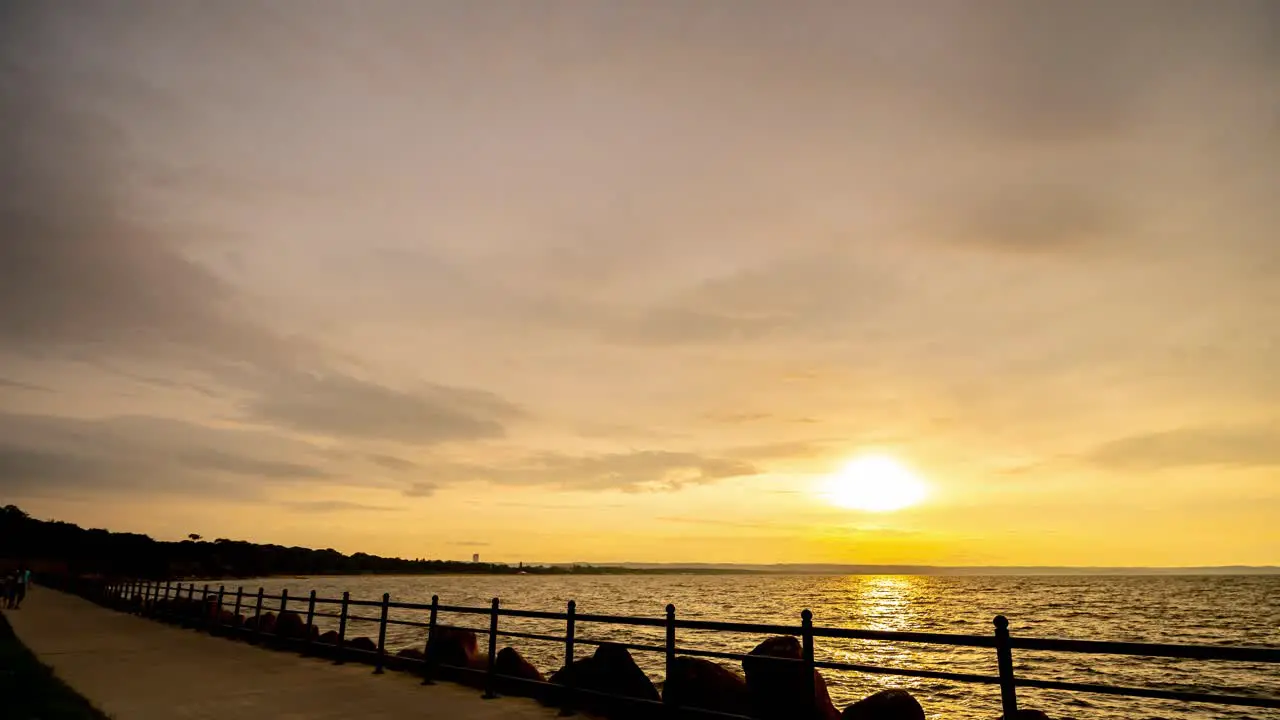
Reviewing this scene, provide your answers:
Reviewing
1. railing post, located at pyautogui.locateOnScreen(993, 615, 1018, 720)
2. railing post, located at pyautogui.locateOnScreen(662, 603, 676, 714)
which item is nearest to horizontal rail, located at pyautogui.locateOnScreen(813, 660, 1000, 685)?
railing post, located at pyautogui.locateOnScreen(993, 615, 1018, 720)

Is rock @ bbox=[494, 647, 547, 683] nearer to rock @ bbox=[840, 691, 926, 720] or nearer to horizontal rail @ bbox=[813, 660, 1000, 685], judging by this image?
rock @ bbox=[840, 691, 926, 720]

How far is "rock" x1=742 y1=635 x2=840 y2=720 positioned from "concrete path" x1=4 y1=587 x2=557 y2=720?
2.97 meters

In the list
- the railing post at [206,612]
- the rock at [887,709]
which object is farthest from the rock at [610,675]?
the railing post at [206,612]

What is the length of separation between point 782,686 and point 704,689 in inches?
45.5

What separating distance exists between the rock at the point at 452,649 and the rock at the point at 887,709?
6898 mm

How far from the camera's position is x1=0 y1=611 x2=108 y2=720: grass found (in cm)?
874

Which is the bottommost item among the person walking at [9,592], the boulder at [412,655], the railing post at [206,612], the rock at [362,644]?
the person walking at [9,592]

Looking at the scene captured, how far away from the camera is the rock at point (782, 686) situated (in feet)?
30.7

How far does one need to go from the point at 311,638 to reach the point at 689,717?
1375cm

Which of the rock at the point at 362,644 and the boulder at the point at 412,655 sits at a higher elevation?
the boulder at the point at 412,655

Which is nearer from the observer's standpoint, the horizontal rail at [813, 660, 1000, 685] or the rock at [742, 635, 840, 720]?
the horizontal rail at [813, 660, 1000, 685]

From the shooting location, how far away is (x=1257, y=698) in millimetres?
5883

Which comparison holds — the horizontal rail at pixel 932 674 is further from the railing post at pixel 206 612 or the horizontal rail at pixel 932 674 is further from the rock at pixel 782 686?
the railing post at pixel 206 612

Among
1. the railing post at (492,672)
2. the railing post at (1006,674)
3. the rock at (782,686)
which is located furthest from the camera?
the railing post at (492,672)
